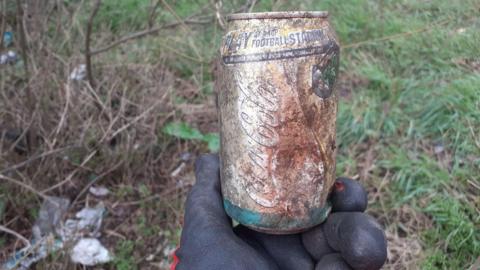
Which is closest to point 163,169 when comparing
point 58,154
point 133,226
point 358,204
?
point 133,226

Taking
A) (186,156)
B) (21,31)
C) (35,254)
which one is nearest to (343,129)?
(186,156)

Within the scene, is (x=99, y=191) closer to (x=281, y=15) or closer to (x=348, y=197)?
(x=348, y=197)

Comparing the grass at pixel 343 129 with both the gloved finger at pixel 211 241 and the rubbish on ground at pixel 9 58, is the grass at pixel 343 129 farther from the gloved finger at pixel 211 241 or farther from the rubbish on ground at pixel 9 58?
the gloved finger at pixel 211 241

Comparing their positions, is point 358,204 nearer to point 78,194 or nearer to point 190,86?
point 78,194

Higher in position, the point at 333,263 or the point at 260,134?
the point at 260,134

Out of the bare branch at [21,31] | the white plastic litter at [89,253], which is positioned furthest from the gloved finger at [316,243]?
the bare branch at [21,31]

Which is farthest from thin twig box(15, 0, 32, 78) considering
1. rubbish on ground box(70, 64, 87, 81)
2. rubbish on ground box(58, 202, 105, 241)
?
rubbish on ground box(58, 202, 105, 241)
